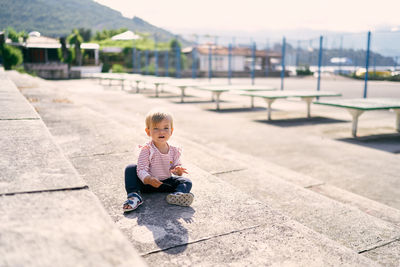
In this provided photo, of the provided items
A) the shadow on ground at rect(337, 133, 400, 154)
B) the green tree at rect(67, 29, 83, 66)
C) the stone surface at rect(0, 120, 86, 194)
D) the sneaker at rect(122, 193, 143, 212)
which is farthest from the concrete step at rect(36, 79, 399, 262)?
the green tree at rect(67, 29, 83, 66)

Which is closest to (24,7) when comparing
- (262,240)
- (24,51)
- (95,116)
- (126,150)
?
(24,51)

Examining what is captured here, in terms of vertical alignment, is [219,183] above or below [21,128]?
below

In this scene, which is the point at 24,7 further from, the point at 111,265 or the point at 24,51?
the point at 111,265

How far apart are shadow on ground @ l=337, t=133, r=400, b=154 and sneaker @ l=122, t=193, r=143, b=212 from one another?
217 inches

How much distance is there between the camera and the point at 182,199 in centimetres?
255

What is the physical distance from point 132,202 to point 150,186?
1.15 feet

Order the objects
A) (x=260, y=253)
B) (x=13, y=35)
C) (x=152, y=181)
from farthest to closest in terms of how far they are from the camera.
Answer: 1. (x=13, y=35)
2. (x=152, y=181)
3. (x=260, y=253)

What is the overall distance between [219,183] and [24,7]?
39.6 meters

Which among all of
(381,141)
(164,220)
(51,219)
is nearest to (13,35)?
(381,141)

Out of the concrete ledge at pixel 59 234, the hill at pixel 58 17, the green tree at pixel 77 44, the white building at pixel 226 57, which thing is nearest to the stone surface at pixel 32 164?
the concrete ledge at pixel 59 234

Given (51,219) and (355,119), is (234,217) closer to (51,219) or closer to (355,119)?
(51,219)

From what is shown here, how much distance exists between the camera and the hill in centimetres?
2857

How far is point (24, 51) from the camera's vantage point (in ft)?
126

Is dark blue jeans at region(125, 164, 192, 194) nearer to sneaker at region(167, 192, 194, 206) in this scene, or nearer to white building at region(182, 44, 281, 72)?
sneaker at region(167, 192, 194, 206)
